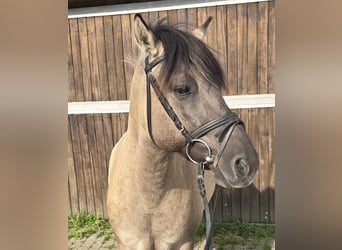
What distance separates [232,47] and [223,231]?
21.2 inches

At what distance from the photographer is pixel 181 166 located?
2.95 feet

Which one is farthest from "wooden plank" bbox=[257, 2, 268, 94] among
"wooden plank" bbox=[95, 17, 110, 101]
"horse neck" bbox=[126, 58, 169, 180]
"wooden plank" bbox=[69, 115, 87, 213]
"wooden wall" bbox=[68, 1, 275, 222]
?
"wooden plank" bbox=[69, 115, 87, 213]

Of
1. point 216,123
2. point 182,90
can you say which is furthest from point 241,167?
point 182,90

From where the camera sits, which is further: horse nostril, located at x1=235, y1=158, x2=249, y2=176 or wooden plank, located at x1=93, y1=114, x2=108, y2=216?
wooden plank, located at x1=93, y1=114, x2=108, y2=216

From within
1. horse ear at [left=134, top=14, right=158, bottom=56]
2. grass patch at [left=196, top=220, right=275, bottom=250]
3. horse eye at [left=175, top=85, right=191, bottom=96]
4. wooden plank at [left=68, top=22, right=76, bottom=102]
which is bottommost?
grass patch at [left=196, top=220, right=275, bottom=250]

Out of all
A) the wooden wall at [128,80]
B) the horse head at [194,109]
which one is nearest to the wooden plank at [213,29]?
the wooden wall at [128,80]

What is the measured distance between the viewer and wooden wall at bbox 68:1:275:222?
3.00 feet

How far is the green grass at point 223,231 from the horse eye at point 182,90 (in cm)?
42

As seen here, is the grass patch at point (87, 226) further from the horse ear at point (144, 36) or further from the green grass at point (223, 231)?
the horse ear at point (144, 36)

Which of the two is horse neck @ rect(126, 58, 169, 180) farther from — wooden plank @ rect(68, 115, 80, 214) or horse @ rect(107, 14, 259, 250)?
wooden plank @ rect(68, 115, 80, 214)

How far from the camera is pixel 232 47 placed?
3.04 feet

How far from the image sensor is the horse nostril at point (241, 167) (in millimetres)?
731

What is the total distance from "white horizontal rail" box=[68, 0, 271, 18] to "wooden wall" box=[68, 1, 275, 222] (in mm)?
12
